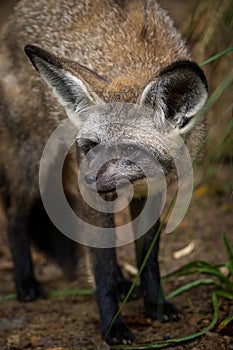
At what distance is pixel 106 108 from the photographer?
13.5 feet

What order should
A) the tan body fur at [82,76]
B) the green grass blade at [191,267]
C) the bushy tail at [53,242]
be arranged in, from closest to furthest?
the tan body fur at [82,76]
the green grass blade at [191,267]
the bushy tail at [53,242]

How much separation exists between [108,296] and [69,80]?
1444 millimetres

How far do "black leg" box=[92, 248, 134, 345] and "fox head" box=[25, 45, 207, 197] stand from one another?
22.7 inches

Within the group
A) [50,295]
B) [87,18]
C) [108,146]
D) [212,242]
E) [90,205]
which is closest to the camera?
[108,146]

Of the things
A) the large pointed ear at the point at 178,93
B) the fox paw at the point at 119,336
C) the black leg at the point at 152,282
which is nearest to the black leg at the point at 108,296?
the fox paw at the point at 119,336

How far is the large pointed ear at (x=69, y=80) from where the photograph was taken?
13.0 ft

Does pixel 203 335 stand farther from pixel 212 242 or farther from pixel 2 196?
pixel 2 196

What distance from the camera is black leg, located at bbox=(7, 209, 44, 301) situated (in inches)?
210

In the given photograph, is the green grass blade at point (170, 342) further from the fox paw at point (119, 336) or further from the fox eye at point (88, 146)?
the fox eye at point (88, 146)

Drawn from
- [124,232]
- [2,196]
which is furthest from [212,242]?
[2,196]

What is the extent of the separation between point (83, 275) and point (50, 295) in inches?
16.1

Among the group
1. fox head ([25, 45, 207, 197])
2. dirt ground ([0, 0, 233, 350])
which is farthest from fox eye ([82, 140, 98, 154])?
dirt ground ([0, 0, 233, 350])

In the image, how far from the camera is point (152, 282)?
4.63m

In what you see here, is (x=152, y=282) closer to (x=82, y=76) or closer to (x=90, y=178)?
(x=90, y=178)
